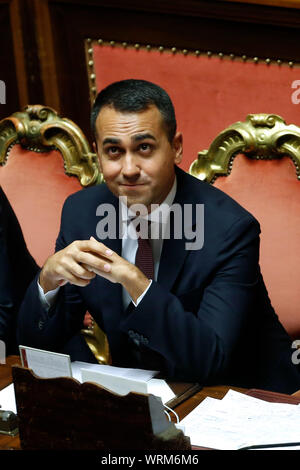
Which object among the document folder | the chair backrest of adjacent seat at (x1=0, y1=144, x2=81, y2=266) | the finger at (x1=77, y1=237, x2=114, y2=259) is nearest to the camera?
the document folder

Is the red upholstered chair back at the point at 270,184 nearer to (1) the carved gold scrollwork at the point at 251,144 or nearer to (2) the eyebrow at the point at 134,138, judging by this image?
(1) the carved gold scrollwork at the point at 251,144

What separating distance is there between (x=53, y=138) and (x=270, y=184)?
0.80 m

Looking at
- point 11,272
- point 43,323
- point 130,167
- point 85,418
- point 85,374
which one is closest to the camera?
point 85,418

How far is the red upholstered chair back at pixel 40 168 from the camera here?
2.46 m

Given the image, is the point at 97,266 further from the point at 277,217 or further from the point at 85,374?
the point at 277,217

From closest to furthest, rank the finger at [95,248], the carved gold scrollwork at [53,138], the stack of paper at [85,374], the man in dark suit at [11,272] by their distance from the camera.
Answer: the stack of paper at [85,374] < the finger at [95,248] < the man in dark suit at [11,272] < the carved gold scrollwork at [53,138]

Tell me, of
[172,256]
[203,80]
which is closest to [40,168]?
[203,80]

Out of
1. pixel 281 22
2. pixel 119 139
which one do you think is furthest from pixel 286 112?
pixel 119 139

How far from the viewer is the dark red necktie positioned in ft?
6.02

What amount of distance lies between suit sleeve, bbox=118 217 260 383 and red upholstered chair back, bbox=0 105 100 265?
84 centimetres

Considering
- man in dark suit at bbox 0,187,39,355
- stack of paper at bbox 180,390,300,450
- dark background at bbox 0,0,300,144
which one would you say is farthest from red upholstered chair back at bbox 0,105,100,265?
stack of paper at bbox 180,390,300,450

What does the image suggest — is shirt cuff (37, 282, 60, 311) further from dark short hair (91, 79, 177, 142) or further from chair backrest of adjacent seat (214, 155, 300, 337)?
chair backrest of adjacent seat (214, 155, 300, 337)

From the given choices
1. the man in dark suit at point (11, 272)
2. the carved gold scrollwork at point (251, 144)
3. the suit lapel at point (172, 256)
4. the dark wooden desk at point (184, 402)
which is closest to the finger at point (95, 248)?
the suit lapel at point (172, 256)

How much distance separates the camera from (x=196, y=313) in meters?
1.79
